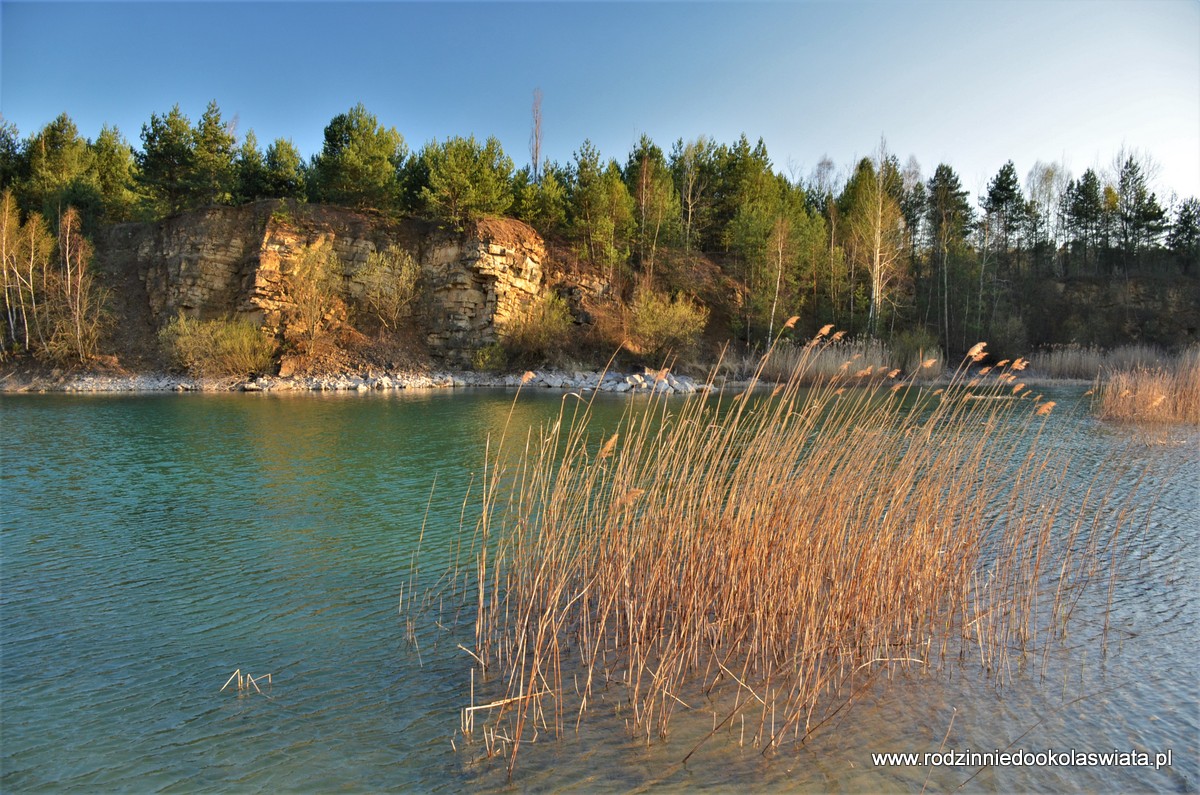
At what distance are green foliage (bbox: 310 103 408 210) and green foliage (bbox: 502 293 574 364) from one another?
1019 cm

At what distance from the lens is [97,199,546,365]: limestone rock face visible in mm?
32312

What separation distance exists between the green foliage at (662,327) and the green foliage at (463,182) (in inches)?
379

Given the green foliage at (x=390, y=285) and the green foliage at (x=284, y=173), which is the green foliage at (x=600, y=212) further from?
the green foliage at (x=284, y=173)

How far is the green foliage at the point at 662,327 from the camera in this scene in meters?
31.2

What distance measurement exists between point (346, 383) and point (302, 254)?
27.5 feet

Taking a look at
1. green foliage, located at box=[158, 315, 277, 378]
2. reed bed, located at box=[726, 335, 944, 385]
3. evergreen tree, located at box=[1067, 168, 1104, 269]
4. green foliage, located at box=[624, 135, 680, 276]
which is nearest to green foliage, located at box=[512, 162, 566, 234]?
green foliage, located at box=[624, 135, 680, 276]

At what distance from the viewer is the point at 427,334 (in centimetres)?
3425

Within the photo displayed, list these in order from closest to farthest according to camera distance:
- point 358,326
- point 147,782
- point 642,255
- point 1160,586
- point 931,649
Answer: point 147,782, point 931,649, point 1160,586, point 358,326, point 642,255

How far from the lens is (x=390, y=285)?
112 feet

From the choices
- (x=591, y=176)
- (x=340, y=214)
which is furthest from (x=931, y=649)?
(x=340, y=214)

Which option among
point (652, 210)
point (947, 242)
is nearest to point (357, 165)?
point (652, 210)

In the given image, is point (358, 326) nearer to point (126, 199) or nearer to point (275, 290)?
point (275, 290)

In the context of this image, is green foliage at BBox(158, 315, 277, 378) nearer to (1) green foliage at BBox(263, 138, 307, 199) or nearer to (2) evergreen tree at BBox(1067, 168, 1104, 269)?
(1) green foliage at BBox(263, 138, 307, 199)

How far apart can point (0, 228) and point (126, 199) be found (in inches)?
302
